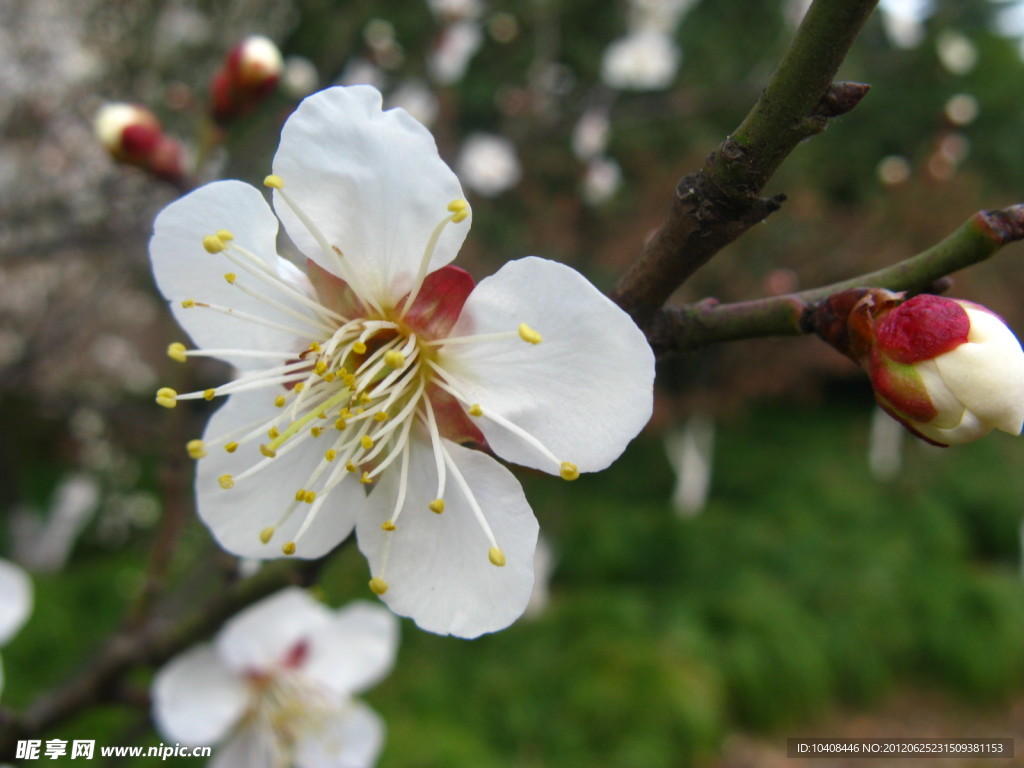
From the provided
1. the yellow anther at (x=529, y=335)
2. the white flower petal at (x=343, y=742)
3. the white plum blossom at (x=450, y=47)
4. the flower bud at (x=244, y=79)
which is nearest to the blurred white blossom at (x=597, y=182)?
the white plum blossom at (x=450, y=47)

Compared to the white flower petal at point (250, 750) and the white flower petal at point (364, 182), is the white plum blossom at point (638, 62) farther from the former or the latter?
the white flower petal at point (364, 182)

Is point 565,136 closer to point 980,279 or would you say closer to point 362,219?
point 980,279

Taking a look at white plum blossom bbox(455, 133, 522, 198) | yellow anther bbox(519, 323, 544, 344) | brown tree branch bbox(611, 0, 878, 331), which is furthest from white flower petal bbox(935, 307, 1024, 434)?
white plum blossom bbox(455, 133, 522, 198)

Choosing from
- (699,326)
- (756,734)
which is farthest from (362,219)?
(756,734)

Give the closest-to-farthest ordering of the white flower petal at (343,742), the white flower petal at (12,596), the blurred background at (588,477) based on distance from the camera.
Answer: the white flower petal at (12,596) < the white flower petal at (343,742) < the blurred background at (588,477)

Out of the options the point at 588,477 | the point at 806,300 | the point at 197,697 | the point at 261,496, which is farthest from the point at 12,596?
the point at 588,477

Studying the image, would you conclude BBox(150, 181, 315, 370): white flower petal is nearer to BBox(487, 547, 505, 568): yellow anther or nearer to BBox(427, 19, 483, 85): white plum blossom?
BBox(487, 547, 505, 568): yellow anther
